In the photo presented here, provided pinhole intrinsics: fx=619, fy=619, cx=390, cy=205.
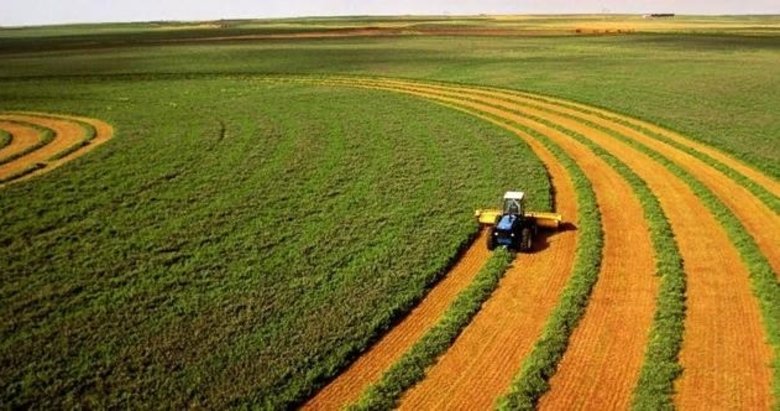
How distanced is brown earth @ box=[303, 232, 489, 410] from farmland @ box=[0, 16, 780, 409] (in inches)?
2.8

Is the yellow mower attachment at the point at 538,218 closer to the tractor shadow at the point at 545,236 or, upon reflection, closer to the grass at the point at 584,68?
the tractor shadow at the point at 545,236

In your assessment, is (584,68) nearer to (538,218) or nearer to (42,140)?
(538,218)

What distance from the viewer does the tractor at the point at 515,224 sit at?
23.5 m

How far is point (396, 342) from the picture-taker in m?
17.9

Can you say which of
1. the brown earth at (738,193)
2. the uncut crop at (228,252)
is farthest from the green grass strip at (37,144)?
the brown earth at (738,193)

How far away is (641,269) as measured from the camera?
21828mm

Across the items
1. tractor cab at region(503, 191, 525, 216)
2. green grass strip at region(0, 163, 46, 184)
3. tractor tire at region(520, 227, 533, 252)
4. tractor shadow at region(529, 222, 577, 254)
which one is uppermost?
green grass strip at region(0, 163, 46, 184)

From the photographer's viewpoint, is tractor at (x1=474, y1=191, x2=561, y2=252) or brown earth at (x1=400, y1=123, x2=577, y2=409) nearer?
brown earth at (x1=400, y1=123, x2=577, y2=409)

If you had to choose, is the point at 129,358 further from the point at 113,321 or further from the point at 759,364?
the point at 759,364

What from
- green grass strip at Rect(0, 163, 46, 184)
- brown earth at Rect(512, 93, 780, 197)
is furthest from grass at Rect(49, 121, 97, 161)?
brown earth at Rect(512, 93, 780, 197)

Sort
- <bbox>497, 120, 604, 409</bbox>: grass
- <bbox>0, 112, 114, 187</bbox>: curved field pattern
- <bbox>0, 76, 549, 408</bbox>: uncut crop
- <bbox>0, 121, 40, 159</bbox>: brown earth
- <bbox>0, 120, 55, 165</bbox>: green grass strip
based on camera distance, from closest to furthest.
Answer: <bbox>497, 120, 604, 409</bbox>: grass, <bbox>0, 76, 549, 408</bbox>: uncut crop, <bbox>0, 112, 114, 187</bbox>: curved field pattern, <bbox>0, 120, 55, 165</bbox>: green grass strip, <bbox>0, 121, 40, 159</bbox>: brown earth

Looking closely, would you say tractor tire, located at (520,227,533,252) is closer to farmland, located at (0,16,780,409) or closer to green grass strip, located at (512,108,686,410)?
farmland, located at (0,16,780,409)

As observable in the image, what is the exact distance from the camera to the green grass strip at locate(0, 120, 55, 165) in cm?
3847

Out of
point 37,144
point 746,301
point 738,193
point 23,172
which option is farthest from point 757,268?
point 37,144
